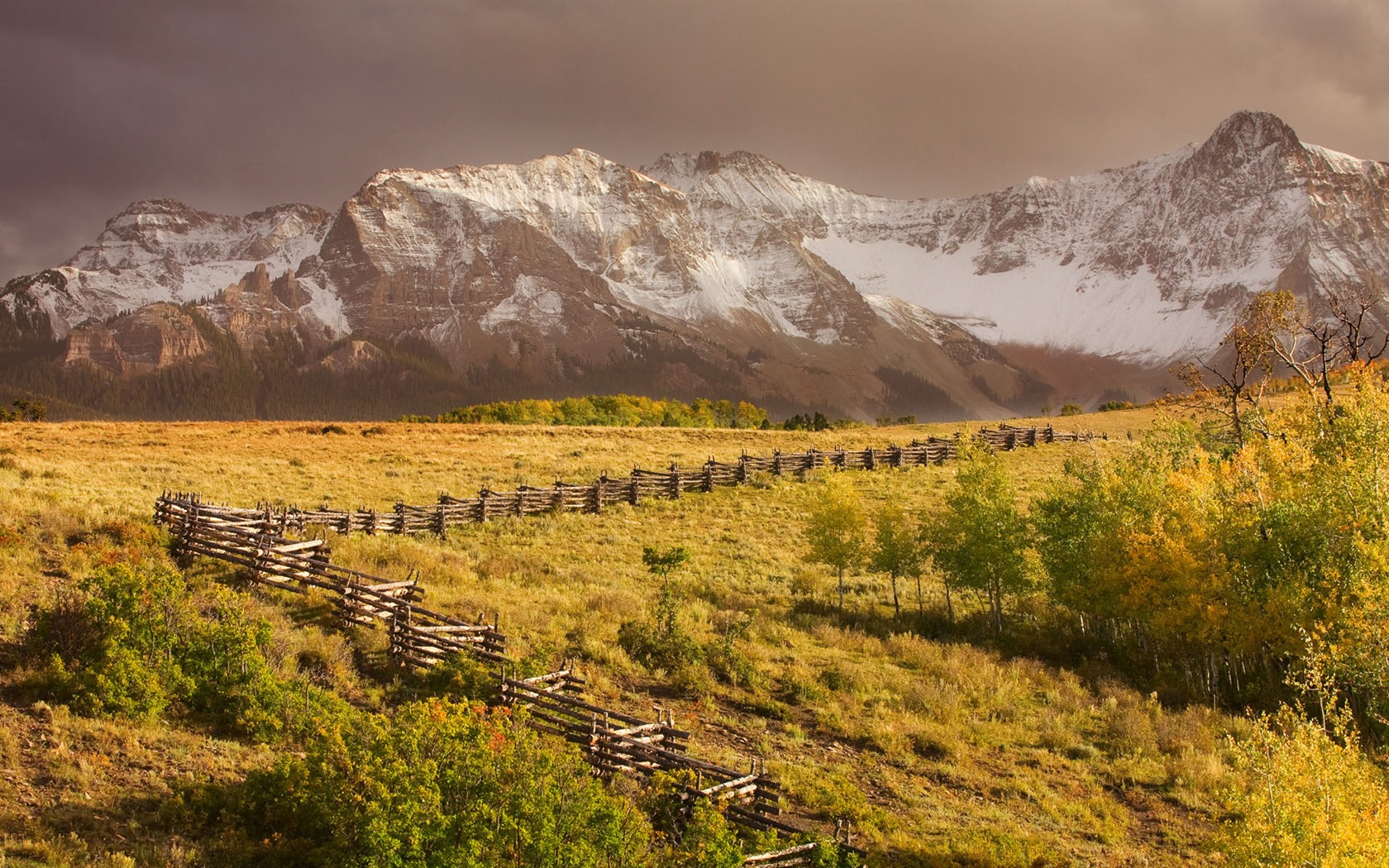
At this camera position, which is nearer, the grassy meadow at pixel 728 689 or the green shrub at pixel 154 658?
the grassy meadow at pixel 728 689

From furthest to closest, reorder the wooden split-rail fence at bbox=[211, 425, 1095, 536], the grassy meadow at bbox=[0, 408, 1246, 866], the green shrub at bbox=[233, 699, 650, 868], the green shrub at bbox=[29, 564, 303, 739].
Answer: the wooden split-rail fence at bbox=[211, 425, 1095, 536]
the green shrub at bbox=[29, 564, 303, 739]
the grassy meadow at bbox=[0, 408, 1246, 866]
the green shrub at bbox=[233, 699, 650, 868]

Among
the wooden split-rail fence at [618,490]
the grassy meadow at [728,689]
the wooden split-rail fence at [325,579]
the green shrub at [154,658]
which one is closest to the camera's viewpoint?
the grassy meadow at [728,689]

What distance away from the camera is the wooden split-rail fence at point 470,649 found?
54.2 feet

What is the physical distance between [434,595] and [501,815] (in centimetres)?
1430

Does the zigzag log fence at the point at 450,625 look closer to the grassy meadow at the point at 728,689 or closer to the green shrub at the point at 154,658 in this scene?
the grassy meadow at the point at 728,689

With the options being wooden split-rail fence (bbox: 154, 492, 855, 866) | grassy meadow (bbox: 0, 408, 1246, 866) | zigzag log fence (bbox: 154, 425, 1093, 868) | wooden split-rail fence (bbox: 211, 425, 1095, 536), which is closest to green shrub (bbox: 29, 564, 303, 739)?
grassy meadow (bbox: 0, 408, 1246, 866)

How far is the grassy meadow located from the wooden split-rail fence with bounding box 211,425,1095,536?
1247 millimetres

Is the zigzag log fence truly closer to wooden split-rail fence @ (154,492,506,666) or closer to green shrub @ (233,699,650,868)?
wooden split-rail fence @ (154,492,506,666)

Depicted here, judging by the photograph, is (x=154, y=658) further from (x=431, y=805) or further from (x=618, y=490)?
(x=618, y=490)

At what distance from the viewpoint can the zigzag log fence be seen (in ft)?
54.2

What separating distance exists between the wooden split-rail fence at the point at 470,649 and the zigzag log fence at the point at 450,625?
0.08 feet

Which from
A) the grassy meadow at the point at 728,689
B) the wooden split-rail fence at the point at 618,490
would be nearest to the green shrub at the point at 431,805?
the grassy meadow at the point at 728,689

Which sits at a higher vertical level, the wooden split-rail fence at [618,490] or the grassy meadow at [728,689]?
the wooden split-rail fence at [618,490]

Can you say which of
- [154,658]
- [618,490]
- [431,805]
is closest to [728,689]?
[431,805]
